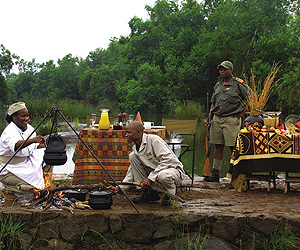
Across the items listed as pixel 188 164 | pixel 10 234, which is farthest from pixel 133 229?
pixel 188 164

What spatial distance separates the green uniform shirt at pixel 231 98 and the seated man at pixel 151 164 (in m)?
1.95

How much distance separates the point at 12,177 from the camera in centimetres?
459

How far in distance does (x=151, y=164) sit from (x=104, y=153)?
1.15 metres

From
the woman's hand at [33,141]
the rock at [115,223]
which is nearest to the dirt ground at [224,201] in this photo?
the rock at [115,223]

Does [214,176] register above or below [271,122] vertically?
below

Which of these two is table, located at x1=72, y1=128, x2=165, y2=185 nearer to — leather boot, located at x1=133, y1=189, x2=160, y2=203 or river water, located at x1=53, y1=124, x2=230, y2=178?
leather boot, located at x1=133, y1=189, x2=160, y2=203

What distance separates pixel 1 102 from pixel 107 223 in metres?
34.1

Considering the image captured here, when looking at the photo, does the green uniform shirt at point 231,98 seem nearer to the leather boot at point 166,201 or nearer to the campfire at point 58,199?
the leather boot at point 166,201

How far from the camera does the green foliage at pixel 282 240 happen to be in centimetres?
392

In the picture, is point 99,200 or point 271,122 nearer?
point 99,200

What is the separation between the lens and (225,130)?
241 inches

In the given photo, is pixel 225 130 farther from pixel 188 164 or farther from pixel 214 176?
pixel 188 164

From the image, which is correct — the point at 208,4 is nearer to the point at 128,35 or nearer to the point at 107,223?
the point at 128,35

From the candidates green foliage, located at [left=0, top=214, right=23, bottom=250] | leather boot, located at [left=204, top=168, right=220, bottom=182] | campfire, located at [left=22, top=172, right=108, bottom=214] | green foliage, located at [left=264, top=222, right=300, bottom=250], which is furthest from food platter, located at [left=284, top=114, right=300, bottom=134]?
green foliage, located at [left=0, top=214, right=23, bottom=250]
